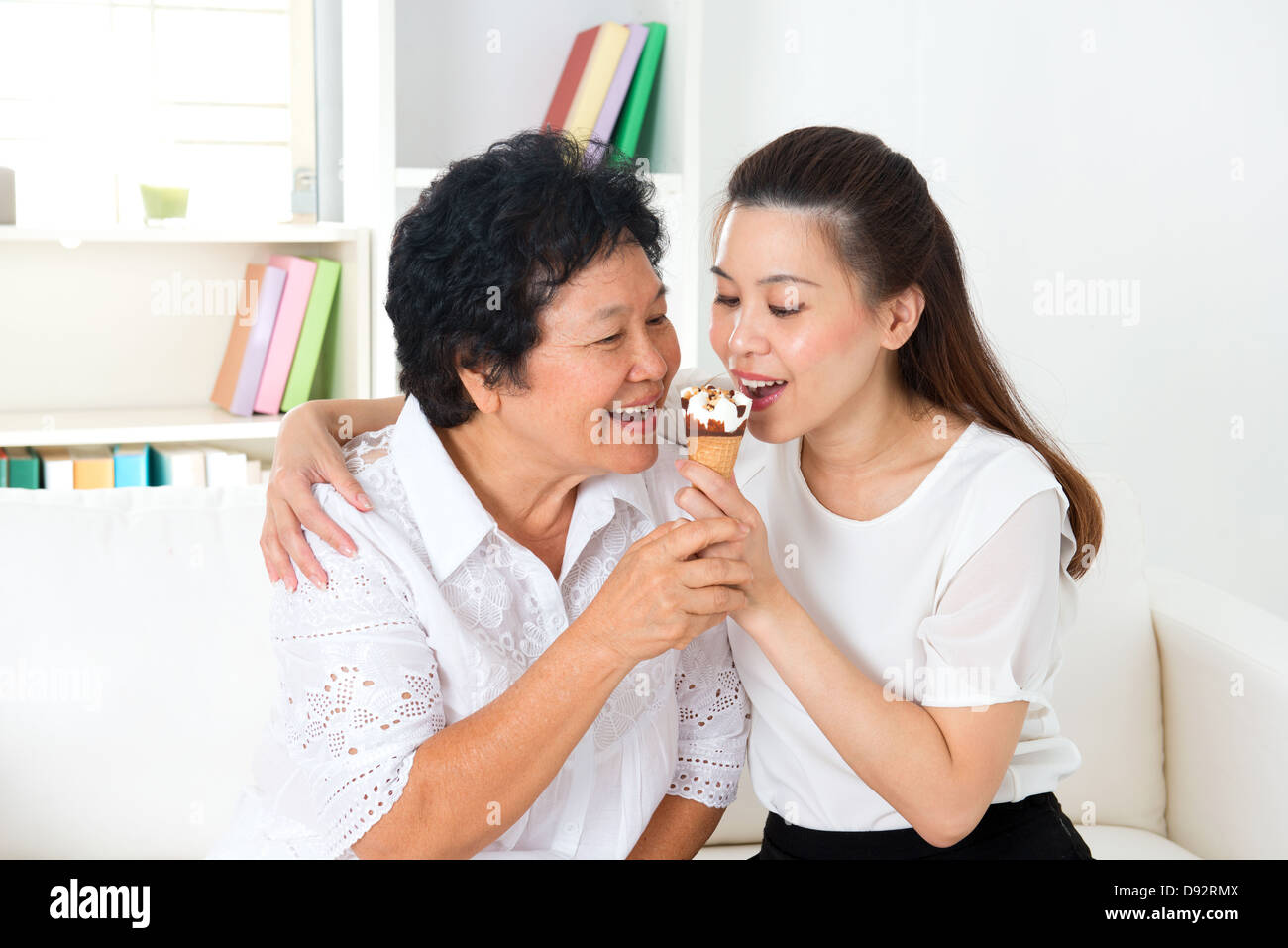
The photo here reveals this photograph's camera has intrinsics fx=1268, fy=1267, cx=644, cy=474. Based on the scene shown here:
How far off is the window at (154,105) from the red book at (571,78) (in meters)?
0.73

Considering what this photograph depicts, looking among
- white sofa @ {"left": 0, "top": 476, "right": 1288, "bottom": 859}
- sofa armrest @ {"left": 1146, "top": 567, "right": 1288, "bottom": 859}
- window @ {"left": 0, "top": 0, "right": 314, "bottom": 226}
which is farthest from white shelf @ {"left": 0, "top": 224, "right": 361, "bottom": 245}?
sofa armrest @ {"left": 1146, "top": 567, "right": 1288, "bottom": 859}

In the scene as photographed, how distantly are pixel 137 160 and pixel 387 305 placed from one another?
6.97 feet

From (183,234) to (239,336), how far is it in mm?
332

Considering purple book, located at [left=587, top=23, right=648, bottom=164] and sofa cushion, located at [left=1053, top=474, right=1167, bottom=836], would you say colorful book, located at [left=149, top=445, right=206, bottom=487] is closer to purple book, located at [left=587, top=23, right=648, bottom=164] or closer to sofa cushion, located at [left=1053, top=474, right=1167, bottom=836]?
purple book, located at [left=587, top=23, right=648, bottom=164]

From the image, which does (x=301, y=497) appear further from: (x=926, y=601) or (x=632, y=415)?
(x=926, y=601)

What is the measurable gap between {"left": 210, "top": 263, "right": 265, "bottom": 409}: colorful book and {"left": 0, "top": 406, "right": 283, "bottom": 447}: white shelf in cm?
6

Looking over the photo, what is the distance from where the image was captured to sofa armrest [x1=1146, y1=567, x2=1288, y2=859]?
6.67 ft

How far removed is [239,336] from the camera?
3.15 meters

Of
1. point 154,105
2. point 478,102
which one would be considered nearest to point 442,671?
point 478,102

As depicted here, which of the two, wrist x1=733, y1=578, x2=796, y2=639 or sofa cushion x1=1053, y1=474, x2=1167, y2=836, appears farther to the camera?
sofa cushion x1=1053, y1=474, x2=1167, y2=836

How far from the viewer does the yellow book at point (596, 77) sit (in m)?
2.93

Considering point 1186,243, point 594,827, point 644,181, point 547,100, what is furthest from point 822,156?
point 1186,243

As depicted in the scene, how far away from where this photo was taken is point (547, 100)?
319 cm

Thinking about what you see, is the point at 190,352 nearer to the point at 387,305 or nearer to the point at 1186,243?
the point at 387,305
